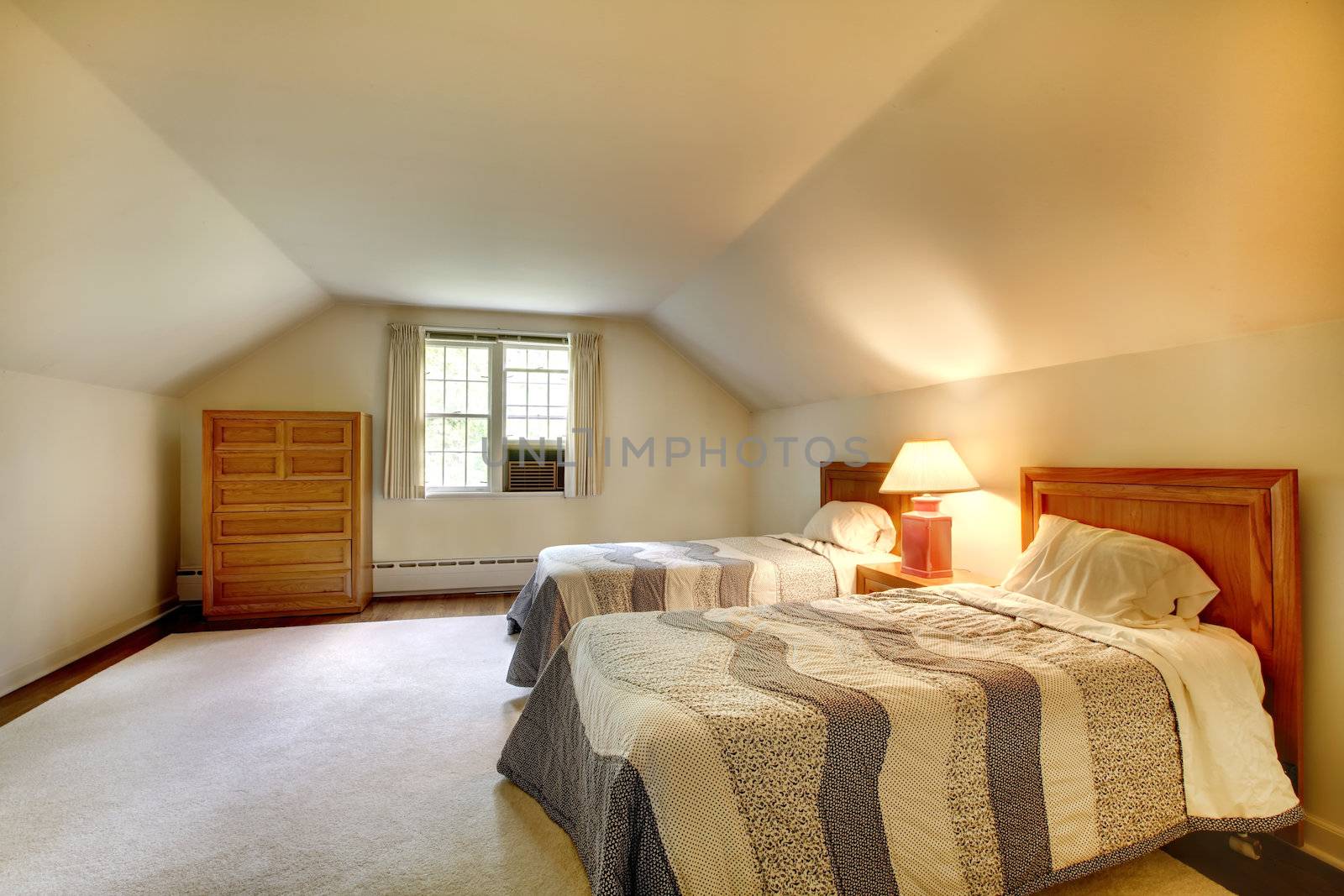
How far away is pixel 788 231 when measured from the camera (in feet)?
10.2

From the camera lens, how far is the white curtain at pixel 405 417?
4.91m

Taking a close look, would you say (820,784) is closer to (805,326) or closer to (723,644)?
(723,644)

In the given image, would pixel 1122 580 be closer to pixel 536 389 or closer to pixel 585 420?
pixel 585 420

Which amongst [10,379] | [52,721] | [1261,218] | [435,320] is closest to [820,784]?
[1261,218]

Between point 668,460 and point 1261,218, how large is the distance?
14.1 ft

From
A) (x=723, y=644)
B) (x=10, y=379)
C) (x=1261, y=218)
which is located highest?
(x=1261, y=218)

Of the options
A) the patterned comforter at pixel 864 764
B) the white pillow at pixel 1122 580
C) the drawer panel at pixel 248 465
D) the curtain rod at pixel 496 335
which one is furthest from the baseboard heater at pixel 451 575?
the white pillow at pixel 1122 580

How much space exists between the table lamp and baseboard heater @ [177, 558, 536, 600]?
3225mm

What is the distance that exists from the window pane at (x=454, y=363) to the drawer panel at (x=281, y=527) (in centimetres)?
141

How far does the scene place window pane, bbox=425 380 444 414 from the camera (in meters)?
5.15

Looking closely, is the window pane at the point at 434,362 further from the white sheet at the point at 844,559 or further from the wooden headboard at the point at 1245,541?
the wooden headboard at the point at 1245,541

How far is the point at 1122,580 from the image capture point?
2.14m

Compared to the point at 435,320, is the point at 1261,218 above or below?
below

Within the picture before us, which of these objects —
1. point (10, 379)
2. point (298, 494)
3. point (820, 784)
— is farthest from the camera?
point (298, 494)
